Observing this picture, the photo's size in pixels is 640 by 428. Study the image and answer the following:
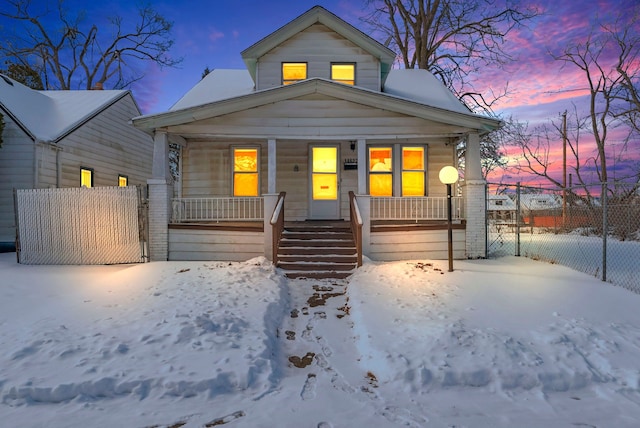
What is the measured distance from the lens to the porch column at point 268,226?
8453 millimetres

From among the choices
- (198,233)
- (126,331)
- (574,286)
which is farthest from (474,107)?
(126,331)

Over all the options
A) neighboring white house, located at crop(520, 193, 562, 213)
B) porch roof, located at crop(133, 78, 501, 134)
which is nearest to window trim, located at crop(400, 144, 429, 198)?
porch roof, located at crop(133, 78, 501, 134)

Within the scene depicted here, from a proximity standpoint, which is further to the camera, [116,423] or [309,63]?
[309,63]

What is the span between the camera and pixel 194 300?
5.57 metres

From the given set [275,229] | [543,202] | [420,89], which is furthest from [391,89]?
[543,202]

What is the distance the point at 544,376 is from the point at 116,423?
3.93m

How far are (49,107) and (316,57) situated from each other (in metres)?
11.6

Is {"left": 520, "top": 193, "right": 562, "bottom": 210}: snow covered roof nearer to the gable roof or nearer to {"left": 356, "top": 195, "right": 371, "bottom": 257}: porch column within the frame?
{"left": 356, "top": 195, "right": 371, "bottom": 257}: porch column

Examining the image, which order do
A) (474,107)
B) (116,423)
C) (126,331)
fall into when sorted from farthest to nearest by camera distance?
(474,107) → (126,331) → (116,423)

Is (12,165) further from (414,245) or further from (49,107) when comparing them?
(414,245)

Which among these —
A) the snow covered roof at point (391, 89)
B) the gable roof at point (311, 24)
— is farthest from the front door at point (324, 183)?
the gable roof at point (311, 24)

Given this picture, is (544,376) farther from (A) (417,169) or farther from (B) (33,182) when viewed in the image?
(B) (33,182)

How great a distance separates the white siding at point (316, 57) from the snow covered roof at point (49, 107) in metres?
7.86

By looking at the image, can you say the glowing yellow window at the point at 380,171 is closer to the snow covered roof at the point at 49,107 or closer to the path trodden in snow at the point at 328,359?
the path trodden in snow at the point at 328,359
